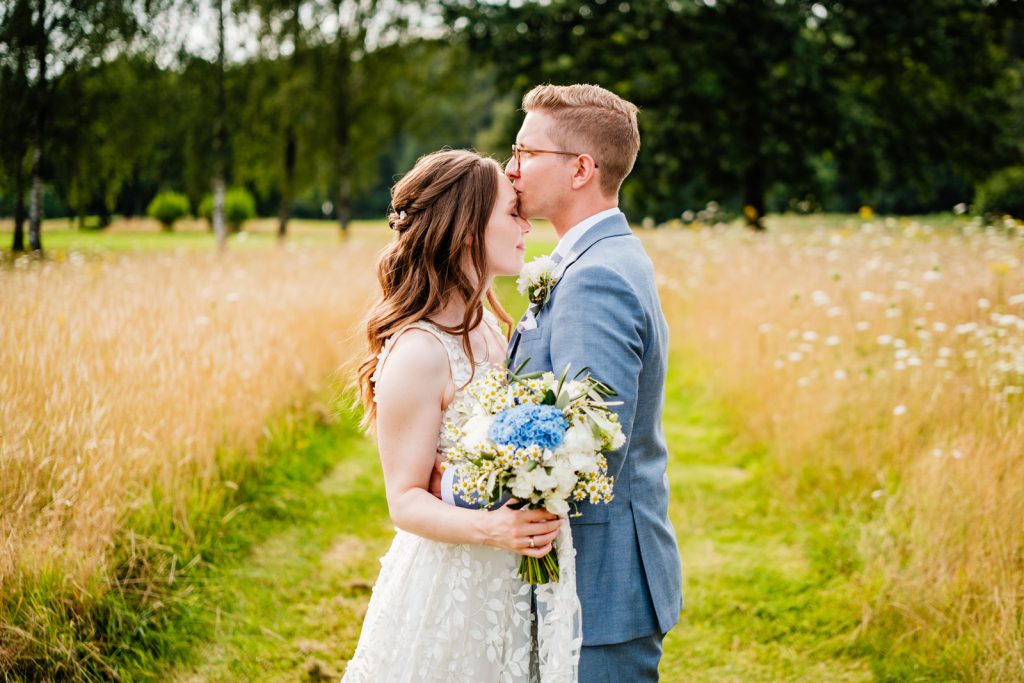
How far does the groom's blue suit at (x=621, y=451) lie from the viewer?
2.02 m

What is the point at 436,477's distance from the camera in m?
2.33

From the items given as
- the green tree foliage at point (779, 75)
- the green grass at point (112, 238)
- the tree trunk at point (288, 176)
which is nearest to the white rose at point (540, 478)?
the green grass at point (112, 238)

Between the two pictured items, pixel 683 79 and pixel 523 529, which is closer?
pixel 523 529

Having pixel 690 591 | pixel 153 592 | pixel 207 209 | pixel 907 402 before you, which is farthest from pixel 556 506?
pixel 207 209

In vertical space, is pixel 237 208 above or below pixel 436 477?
above

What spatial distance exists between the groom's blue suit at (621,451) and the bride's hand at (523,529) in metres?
0.18

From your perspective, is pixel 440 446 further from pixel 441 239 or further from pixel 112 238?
pixel 112 238

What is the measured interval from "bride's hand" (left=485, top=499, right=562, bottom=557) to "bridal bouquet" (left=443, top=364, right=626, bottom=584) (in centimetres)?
3

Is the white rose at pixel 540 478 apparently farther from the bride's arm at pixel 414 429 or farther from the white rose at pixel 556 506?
the bride's arm at pixel 414 429

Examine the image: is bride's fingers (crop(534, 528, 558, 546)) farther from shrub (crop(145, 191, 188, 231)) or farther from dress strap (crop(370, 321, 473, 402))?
shrub (crop(145, 191, 188, 231))

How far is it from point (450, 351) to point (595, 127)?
883mm

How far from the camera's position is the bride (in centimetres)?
221

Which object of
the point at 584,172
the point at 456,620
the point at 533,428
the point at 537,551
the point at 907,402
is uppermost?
the point at 584,172

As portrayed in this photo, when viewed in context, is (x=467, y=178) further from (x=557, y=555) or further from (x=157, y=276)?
(x=157, y=276)
